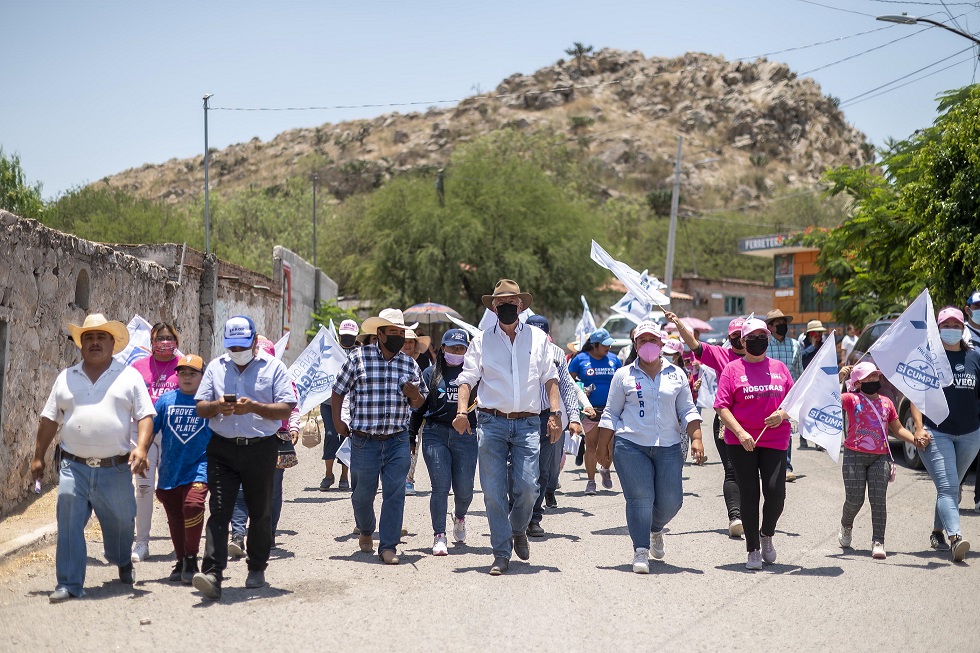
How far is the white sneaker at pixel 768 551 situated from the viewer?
8250mm

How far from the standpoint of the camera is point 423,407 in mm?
9172

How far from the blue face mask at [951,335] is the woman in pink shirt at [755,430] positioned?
→ 2.16 metres

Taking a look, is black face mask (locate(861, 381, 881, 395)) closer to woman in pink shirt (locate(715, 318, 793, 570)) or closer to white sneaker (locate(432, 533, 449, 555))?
woman in pink shirt (locate(715, 318, 793, 570))

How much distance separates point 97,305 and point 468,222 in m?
30.4

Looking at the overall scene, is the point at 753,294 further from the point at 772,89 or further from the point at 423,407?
the point at 772,89

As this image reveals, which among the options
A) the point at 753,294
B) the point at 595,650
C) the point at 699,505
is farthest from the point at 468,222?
the point at 595,650

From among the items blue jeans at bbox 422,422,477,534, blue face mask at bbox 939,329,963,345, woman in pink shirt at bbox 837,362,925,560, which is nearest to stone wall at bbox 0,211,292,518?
blue jeans at bbox 422,422,477,534

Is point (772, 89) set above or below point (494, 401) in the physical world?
above

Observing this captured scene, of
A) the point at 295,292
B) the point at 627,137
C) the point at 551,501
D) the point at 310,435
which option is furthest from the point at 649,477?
the point at 627,137

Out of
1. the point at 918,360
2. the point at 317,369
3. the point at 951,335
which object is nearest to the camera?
the point at 918,360

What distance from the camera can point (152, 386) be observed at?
8.60 m

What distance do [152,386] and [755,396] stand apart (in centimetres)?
473

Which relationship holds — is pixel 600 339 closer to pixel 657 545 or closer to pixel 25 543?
pixel 657 545

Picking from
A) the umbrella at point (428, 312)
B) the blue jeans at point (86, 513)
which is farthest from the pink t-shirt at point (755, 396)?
the umbrella at point (428, 312)
